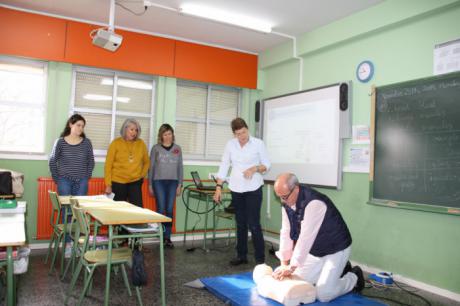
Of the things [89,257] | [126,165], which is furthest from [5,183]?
[89,257]

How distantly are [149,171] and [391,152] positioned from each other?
2934mm

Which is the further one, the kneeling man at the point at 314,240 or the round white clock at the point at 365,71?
the round white clock at the point at 365,71

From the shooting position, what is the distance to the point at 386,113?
402cm

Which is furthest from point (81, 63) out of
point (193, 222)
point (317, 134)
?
point (317, 134)

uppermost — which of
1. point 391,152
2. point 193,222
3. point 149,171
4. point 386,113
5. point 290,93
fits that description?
point 290,93

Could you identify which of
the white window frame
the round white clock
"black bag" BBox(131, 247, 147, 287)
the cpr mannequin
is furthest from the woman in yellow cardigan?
the round white clock

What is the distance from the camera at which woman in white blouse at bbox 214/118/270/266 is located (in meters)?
4.08

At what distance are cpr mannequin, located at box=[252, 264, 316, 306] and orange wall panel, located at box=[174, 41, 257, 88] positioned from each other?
11.4ft

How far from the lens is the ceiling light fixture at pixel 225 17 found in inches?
172

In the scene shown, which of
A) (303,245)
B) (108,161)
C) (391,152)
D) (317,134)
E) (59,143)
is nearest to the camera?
(303,245)

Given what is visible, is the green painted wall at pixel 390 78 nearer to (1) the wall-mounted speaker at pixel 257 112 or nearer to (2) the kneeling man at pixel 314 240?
(2) the kneeling man at pixel 314 240

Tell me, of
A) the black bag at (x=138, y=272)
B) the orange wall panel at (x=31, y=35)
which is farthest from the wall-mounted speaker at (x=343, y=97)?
the orange wall panel at (x=31, y=35)

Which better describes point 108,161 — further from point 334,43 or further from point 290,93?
point 334,43

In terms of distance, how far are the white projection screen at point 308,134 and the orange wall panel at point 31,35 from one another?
301cm
